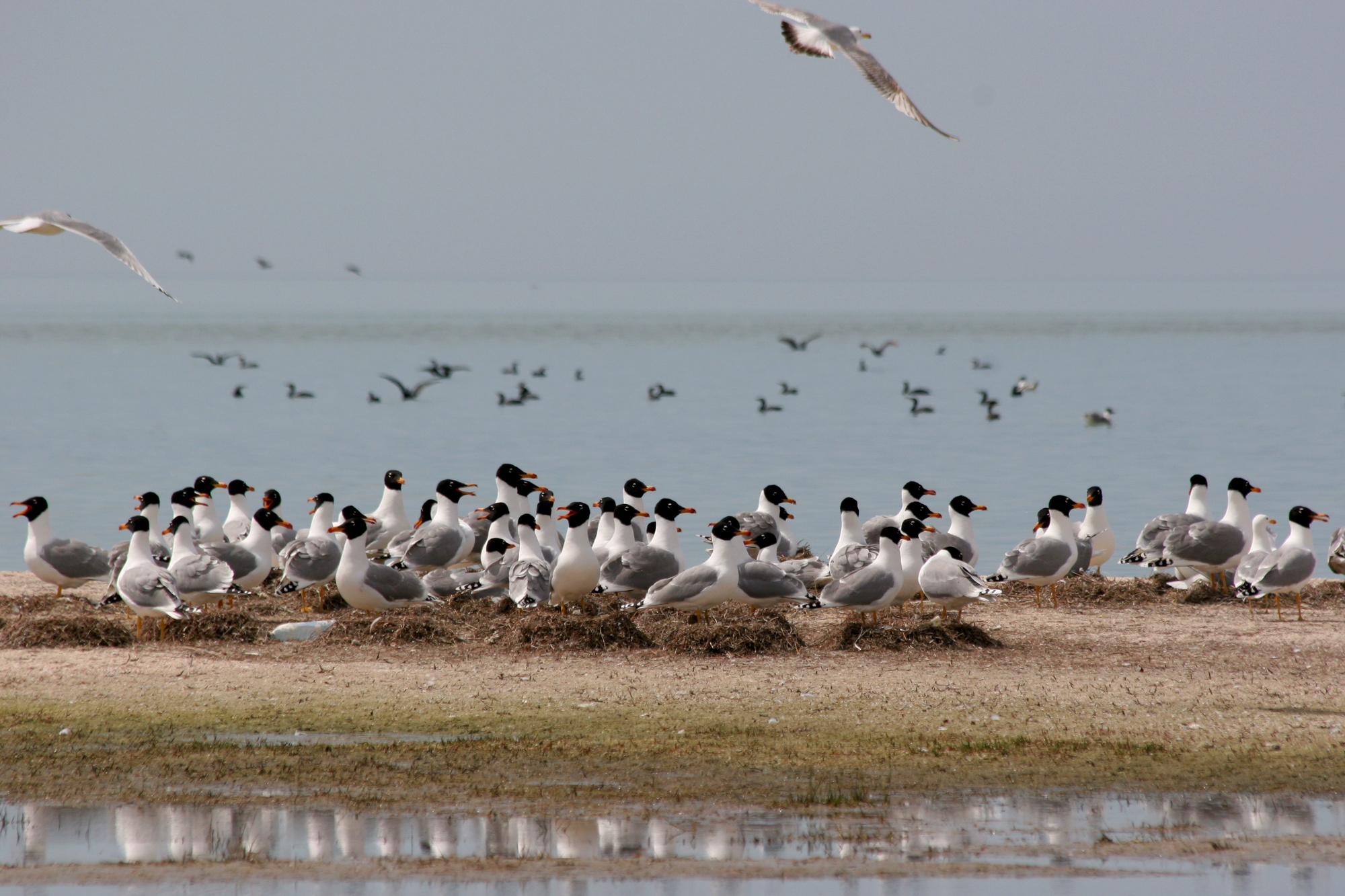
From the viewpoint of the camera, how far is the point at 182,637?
43.4ft

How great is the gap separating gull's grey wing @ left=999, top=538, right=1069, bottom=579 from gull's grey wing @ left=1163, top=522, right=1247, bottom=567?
67.5 inches

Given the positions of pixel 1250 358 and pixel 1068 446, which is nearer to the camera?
pixel 1068 446

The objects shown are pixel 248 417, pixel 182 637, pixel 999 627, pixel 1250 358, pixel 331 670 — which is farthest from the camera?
pixel 1250 358

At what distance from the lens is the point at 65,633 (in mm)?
12836

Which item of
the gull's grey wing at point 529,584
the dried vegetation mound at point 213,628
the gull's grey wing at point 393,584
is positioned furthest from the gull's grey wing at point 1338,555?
the dried vegetation mound at point 213,628

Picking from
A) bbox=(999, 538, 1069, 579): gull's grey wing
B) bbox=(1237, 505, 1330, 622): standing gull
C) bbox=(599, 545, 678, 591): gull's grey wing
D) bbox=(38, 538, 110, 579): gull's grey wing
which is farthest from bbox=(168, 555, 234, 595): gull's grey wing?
bbox=(1237, 505, 1330, 622): standing gull

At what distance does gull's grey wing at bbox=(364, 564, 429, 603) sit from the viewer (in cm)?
1423

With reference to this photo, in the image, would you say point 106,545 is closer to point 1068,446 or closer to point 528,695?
point 528,695

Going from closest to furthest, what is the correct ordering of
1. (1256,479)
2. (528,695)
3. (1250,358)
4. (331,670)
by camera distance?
1. (528,695)
2. (331,670)
3. (1256,479)
4. (1250,358)

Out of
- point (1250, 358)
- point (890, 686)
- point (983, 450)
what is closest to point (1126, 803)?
point (890, 686)

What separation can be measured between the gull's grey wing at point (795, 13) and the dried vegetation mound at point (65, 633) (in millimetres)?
7638

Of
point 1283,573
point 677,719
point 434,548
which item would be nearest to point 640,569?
point 434,548

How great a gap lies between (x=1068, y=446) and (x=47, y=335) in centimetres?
12372

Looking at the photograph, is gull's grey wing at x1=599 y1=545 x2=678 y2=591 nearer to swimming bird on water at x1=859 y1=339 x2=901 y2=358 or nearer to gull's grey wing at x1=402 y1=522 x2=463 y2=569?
gull's grey wing at x1=402 y1=522 x2=463 y2=569
